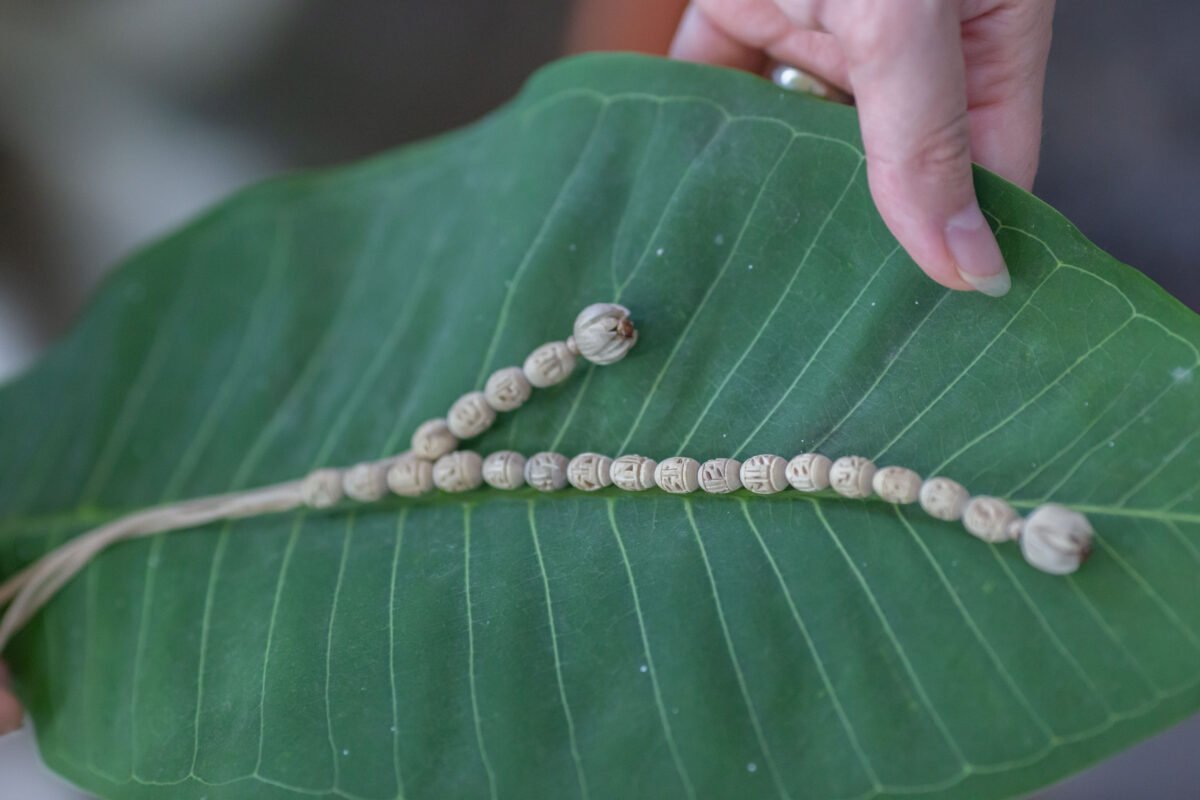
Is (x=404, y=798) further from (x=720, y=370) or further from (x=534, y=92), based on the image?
(x=534, y=92)

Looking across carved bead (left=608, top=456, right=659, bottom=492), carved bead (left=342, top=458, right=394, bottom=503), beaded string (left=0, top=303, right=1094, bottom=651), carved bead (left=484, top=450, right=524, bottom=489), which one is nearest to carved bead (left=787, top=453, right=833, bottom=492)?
beaded string (left=0, top=303, right=1094, bottom=651)

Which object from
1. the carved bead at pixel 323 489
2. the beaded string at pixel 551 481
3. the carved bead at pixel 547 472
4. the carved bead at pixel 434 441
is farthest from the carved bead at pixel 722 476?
the carved bead at pixel 323 489

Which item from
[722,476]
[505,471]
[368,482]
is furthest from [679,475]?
[368,482]

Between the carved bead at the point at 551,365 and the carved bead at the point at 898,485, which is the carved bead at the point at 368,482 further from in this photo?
the carved bead at the point at 898,485

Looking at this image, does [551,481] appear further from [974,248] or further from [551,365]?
[974,248]

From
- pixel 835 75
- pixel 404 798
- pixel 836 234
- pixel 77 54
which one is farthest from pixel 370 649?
pixel 77 54

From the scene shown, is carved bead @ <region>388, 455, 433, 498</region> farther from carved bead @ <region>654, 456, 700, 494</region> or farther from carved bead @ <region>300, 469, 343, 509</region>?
carved bead @ <region>654, 456, 700, 494</region>
